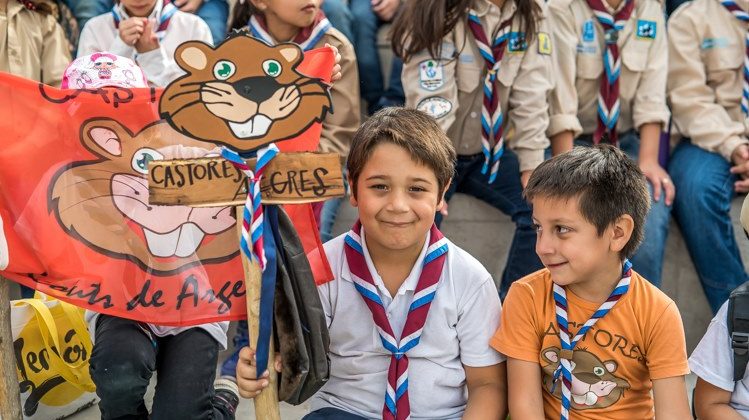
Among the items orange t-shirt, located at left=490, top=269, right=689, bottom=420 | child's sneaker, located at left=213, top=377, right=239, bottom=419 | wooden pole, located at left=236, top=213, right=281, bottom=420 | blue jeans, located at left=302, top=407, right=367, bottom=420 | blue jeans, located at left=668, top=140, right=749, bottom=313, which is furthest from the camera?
blue jeans, located at left=668, top=140, right=749, bottom=313

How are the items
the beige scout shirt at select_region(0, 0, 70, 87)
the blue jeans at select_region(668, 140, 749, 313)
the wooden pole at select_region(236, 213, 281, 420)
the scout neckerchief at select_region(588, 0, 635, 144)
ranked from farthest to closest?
1. the scout neckerchief at select_region(588, 0, 635, 144)
2. the beige scout shirt at select_region(0, 0, 70, 87)
3. the blue jeans at select_region(668, 140, 749, 313)
4. the wooden pole at select_region(236, 213, 281, 420)

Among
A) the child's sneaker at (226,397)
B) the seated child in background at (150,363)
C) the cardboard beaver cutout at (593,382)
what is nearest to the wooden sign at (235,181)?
the seated child in background at (150,363)

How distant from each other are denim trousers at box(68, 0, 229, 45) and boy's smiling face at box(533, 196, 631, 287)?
2.28 metres

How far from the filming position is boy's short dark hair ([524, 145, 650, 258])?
2.35 meters

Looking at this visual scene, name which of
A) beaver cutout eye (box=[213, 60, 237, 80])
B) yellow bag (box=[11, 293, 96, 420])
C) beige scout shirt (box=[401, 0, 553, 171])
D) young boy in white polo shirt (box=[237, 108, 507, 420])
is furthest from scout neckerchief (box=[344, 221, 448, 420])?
beige scout shirt (box=[401, 0, 553, 171])

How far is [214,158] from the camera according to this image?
6.72ft

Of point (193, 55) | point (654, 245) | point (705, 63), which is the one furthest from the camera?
point (705, 63)

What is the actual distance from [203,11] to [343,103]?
931mm

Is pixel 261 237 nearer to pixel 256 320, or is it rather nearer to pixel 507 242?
pixel 256 320

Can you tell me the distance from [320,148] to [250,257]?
165 centimetres

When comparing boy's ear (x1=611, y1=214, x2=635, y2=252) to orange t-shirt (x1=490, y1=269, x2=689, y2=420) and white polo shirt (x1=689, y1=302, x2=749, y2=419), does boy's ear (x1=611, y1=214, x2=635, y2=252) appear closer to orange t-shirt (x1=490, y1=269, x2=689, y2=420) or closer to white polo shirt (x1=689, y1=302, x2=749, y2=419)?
orange t-shirt (x1=490, y1=269, x2=689, y2=420)

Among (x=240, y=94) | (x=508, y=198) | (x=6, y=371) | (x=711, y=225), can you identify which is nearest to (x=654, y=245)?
(x=711, y=225)

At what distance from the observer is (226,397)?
3.00 m

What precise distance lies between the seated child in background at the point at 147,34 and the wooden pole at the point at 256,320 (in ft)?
5.51
